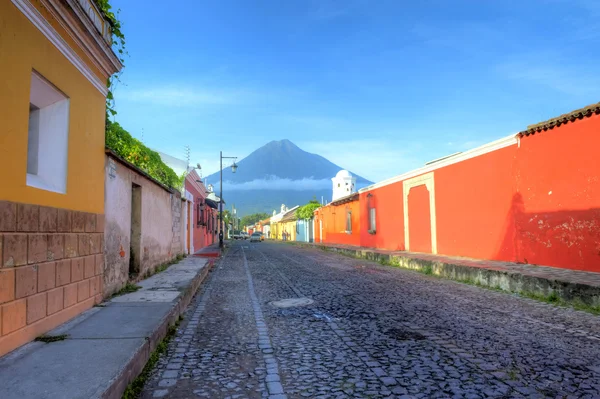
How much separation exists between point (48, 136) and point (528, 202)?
36.7ft

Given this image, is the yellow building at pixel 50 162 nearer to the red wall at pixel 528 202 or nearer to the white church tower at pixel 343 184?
the red wall at pixel 528 202

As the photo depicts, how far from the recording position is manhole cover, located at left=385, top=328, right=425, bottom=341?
4906 millimetres

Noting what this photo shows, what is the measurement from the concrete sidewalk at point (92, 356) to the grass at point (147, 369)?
49 millimetres

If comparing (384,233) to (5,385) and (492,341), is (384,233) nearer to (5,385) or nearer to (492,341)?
(492,341)

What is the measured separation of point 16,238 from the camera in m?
3.91

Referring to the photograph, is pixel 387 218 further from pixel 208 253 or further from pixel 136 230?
pixel 136 230

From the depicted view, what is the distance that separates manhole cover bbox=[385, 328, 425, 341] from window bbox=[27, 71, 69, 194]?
445 centimetres

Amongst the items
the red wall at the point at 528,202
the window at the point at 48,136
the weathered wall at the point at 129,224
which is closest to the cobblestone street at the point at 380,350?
the weathered wall at the point at 129,224

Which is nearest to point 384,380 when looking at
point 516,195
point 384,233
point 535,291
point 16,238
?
point 16,238

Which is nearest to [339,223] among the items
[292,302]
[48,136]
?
[292,302]

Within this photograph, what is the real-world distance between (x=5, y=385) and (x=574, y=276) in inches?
376

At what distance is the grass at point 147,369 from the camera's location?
10.8 feet

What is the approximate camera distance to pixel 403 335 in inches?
199

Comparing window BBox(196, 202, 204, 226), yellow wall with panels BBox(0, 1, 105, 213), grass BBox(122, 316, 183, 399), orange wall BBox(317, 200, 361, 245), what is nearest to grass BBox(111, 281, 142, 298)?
yellow wall with panels BBox(0, 1, 105, 213)
